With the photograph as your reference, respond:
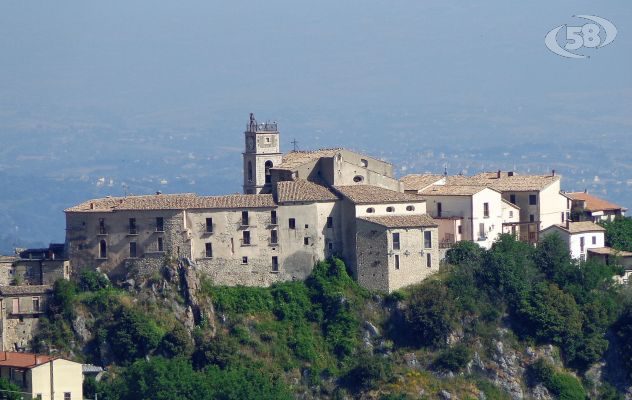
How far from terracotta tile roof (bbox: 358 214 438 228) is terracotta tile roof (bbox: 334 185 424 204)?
30.8 inches

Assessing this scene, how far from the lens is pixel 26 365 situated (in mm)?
67062

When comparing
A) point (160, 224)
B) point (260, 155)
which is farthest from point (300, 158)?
point (160, 224)

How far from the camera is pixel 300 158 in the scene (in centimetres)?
7919

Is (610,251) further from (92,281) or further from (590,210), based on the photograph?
(92,281)

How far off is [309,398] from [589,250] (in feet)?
58.0

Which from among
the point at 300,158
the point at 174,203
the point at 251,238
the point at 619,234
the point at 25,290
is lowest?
the point at 25,290

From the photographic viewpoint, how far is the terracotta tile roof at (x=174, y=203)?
2896 inches

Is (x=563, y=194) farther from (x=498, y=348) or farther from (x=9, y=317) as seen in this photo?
(x=9, y=317)

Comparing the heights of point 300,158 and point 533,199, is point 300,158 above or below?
above

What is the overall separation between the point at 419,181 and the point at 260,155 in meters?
7.94

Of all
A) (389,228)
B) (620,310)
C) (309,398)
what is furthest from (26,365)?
(620,310)

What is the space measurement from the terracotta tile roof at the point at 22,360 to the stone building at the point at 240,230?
619 centimetres

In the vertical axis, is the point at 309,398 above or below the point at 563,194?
below

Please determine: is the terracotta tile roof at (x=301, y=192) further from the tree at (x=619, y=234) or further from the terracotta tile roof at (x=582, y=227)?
the tree at (x=619, y=234)
